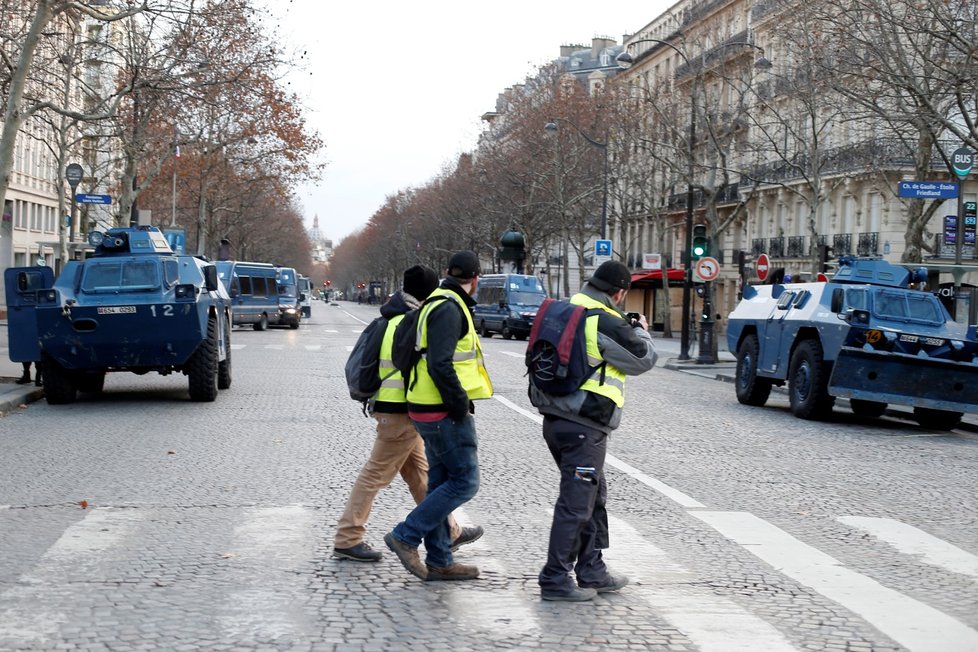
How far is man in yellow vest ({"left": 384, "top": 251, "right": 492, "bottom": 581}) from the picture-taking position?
6.71 meters

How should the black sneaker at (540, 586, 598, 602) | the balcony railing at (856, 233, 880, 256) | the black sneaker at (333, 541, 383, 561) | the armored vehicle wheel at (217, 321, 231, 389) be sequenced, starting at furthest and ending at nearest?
the balcony railing at (856, 233, 880, 256)
the armored vehicle wheel at (217, 321, 231, 389)
the black sneaker at (333, 541, 383, 561)
the black sneaker at (540, 586, 598, 602)

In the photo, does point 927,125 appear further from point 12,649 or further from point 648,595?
point 12,649

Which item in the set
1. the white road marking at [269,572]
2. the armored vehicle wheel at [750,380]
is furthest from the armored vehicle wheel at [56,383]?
the armored vehicle wheel at [750,380]

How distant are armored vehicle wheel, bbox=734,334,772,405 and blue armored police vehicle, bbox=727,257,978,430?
0.04 m

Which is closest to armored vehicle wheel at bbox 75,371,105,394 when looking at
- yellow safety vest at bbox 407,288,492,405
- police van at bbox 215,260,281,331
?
yellow safety vest at bbox 407,288,492,405

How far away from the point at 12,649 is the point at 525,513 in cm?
423

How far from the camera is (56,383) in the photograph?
1720cm

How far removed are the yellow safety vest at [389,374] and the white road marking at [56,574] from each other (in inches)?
68.7

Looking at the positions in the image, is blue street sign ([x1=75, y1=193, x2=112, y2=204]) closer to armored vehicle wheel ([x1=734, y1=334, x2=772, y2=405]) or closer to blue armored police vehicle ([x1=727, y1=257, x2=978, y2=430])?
armored vehicle wheel ([x1=734, y1=334, x2=772, y2=405])

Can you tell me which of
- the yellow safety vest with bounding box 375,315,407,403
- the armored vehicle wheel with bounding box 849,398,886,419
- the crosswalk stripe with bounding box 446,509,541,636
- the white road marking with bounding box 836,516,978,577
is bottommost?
the armored vehicle wheel with bounding box 849,398,886,419

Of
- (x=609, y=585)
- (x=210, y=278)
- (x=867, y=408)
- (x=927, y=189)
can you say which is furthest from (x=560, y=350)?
(x=927, y=189)

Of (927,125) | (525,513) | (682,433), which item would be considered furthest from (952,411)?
(525,513)

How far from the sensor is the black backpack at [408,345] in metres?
6.86

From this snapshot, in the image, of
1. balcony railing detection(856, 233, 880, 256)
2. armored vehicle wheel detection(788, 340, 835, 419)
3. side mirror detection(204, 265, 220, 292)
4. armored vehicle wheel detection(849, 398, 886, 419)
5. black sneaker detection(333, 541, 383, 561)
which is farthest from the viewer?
balcony railing detection(856, 233, 880, 256)
